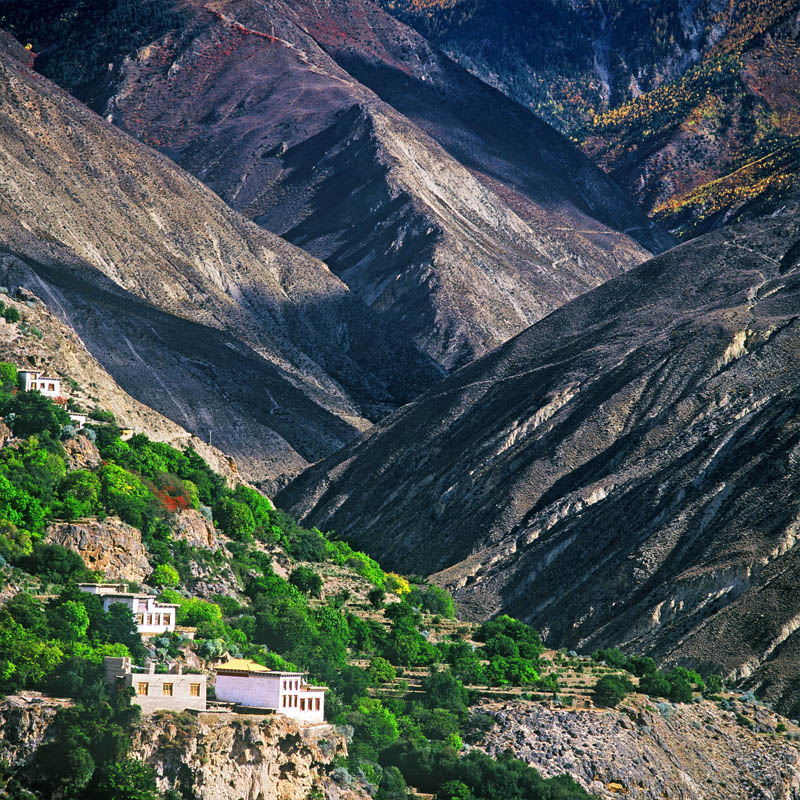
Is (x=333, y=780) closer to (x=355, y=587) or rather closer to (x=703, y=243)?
(x=355, y=587)

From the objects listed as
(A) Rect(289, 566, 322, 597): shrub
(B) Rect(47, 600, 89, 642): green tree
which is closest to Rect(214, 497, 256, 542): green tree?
(A) Rect(289, 566, 322, 597): shrub

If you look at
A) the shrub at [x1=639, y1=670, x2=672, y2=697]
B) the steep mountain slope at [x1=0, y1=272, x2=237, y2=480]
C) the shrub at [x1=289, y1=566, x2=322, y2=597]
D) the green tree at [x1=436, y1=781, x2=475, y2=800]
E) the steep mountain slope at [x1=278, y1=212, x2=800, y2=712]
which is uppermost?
the steep mountain slope at [x1=278, y1=212, x2=800, y2=712]

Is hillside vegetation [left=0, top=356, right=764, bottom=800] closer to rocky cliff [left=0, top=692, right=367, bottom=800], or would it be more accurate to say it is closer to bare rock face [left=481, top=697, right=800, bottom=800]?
rocky cliff [left=0, top=692, right=367, bottom=800]

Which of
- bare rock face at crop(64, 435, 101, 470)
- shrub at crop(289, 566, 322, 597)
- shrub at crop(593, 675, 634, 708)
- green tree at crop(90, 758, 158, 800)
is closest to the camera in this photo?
green tree at crop(90, 758, 158, 800)

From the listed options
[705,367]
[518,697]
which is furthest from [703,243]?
[518,697]

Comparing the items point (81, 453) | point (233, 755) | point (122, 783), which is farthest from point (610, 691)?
point (122, 783)

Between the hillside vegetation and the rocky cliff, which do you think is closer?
the rocky cliff
